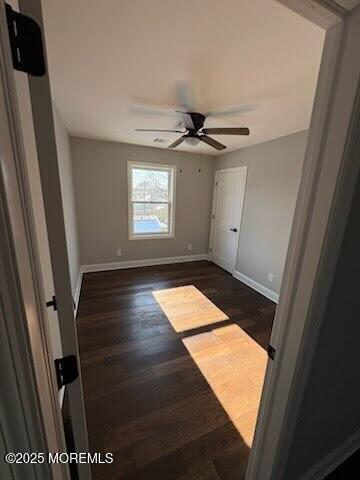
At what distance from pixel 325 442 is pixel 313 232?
1271 millimetres

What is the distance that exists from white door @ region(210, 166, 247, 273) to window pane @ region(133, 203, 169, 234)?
43.8 inches

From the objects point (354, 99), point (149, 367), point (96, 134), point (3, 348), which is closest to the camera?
point (3, 348)

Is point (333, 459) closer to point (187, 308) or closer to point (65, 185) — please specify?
point (187, 308)

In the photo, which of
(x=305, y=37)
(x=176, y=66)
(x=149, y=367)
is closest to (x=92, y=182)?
(x=176, y=66)

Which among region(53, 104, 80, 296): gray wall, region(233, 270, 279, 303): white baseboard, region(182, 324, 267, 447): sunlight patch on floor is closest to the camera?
region(182, 324, 267, 447): sunlight patch on floor

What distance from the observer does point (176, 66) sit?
1.51m

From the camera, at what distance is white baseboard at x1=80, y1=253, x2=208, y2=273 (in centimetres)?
406

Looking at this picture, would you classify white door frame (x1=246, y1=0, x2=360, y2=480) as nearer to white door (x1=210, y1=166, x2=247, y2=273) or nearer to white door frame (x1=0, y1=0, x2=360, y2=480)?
white door frame (x1=0, y1=0, x2=360, y2=480)

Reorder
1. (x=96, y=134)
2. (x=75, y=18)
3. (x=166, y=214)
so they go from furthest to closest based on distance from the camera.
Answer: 1. (x=166, y=214)
2. (x=96, y=134)
3. (x=75, y=18)

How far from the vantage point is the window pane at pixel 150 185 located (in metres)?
4.15

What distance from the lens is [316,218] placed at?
74 cm

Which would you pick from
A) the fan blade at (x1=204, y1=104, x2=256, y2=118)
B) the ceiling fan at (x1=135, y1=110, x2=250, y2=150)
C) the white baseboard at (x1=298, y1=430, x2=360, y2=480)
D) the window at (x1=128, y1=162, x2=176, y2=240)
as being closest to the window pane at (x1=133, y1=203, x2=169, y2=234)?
the window at (x1=128, y1=162, x2=176, y2=240)

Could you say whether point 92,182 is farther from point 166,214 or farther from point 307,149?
point 307,149

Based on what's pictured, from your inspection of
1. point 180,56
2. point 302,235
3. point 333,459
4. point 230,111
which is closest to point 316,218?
point 302,235
